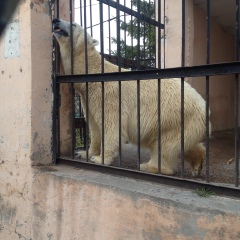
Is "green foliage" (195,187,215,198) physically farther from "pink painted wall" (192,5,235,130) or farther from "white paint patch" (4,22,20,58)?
"pink painted wall" (192,5,235,130)

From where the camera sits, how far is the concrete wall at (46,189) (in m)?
2.21

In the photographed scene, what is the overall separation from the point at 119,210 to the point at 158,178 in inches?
16.1

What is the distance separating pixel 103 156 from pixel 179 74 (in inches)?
44.6

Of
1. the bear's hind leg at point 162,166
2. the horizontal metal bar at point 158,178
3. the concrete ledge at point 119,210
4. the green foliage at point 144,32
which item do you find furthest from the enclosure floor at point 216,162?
the green foliage at point 144,32

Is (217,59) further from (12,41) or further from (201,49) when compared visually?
(12,41)

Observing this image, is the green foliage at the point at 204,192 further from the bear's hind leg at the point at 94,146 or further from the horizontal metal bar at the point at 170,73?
the bear's hind leg at the point at 94,146

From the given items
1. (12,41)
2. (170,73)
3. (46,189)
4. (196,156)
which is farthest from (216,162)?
(12,41)

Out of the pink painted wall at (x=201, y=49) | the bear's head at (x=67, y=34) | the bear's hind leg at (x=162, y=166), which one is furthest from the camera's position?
the pink painted wall at (x=201, y=49)

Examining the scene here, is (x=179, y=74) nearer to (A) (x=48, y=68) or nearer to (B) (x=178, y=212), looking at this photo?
(B) (x=178, y=212)

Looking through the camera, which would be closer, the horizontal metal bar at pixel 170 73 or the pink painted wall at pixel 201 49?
the horizontal metal bar at pixel 170 73

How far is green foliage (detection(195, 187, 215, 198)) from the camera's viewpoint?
2.23m

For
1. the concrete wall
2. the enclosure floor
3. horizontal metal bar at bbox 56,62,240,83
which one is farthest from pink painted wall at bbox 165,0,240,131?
the concrete wall

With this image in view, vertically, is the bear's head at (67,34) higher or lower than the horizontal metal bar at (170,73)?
higher

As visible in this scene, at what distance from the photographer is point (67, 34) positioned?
3426 millimetres
